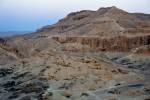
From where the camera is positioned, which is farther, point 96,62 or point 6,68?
point 6,68

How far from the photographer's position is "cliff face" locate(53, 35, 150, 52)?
60.4 metres

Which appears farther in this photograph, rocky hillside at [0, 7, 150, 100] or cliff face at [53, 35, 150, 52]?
cliff face at [53, 35, 150, 52]

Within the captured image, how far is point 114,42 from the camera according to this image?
61.7 m

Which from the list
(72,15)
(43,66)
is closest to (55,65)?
(43,66)

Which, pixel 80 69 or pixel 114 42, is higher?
pixel 114 42

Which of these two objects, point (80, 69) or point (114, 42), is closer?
point (80, 69)

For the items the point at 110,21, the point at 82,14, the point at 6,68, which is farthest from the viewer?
the point at 82,14

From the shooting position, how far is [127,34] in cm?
6381

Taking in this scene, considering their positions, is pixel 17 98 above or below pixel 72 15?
below

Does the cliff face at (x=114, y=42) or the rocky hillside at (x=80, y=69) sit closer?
the rocky hillside at (x=80, y=69)

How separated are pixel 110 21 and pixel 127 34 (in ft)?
37.9

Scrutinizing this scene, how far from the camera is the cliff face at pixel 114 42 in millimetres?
60375

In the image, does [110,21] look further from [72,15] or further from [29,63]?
[29,63]

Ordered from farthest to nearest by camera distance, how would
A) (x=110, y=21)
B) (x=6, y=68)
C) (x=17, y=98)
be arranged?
(x=110, y=21)
(x=6, y=68)
(x=17, y=98)
